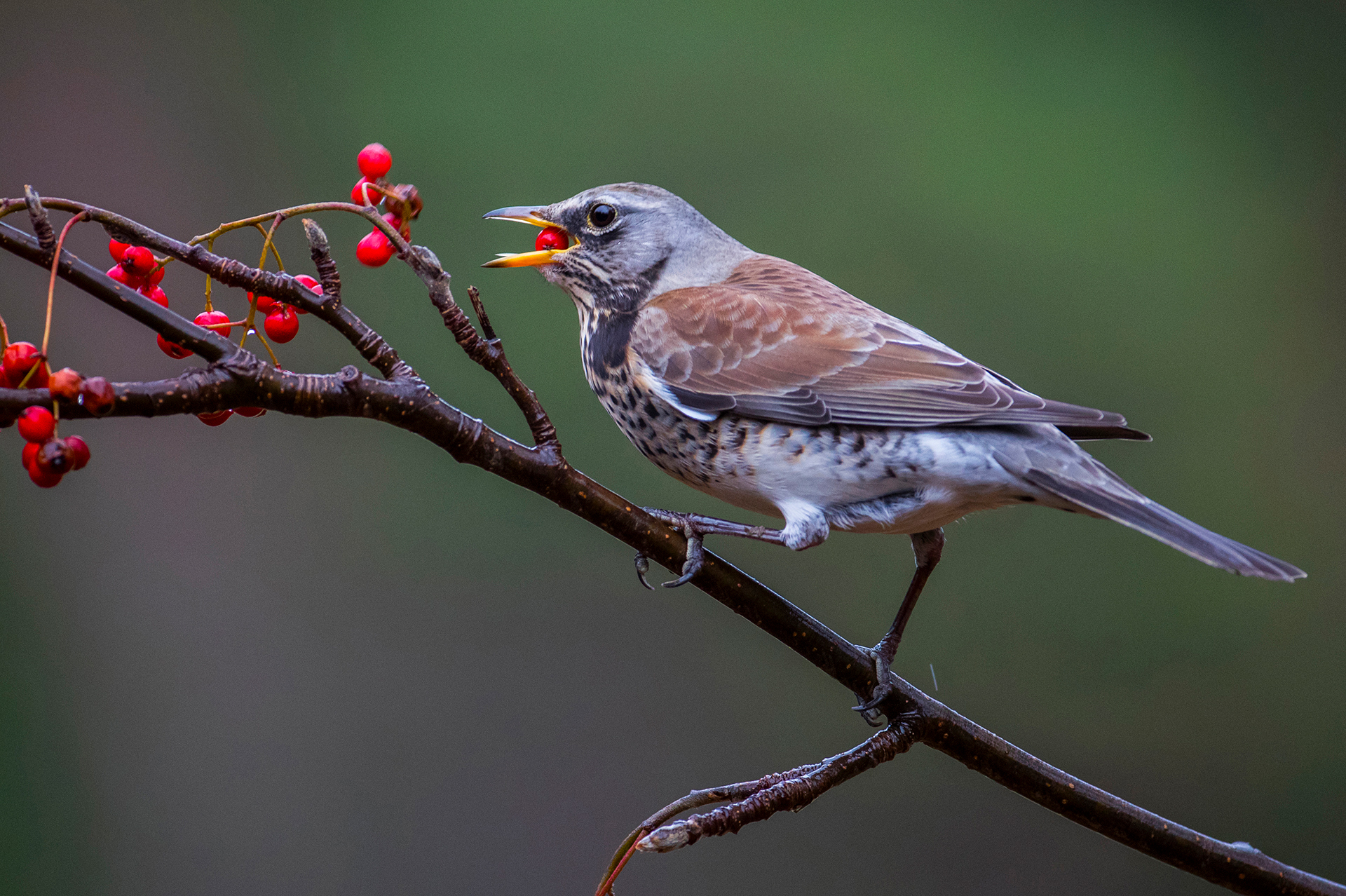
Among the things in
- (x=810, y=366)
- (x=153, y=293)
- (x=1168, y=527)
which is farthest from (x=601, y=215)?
(x=1168, y=527)

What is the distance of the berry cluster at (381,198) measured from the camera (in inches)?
43.1

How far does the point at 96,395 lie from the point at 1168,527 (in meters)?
1.15

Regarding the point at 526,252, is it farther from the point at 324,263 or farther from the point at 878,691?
the point at 878,691

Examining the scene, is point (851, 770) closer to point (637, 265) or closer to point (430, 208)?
point (637, 265)

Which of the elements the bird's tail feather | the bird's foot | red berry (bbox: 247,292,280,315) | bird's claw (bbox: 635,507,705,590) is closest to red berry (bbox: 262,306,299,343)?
red berry (bbox: 247,292,280,315)

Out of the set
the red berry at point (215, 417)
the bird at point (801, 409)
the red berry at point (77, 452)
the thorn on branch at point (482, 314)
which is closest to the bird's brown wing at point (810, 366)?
the bird at point (801, 409)

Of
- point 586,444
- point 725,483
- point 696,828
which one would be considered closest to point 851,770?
point 696,828

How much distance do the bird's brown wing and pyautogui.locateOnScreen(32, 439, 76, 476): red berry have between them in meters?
0.88

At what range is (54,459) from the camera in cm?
87

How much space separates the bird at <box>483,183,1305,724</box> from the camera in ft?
4.82

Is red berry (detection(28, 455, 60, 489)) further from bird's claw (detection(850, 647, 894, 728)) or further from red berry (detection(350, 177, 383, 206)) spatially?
bird's claw (detection(850, 647, 894, 728))

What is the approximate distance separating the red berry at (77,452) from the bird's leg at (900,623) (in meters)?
0.99

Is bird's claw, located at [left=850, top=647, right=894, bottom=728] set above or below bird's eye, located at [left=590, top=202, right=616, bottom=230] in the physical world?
below

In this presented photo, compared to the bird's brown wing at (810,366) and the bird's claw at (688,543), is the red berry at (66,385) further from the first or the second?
the bird's brown wing at (810,366)
